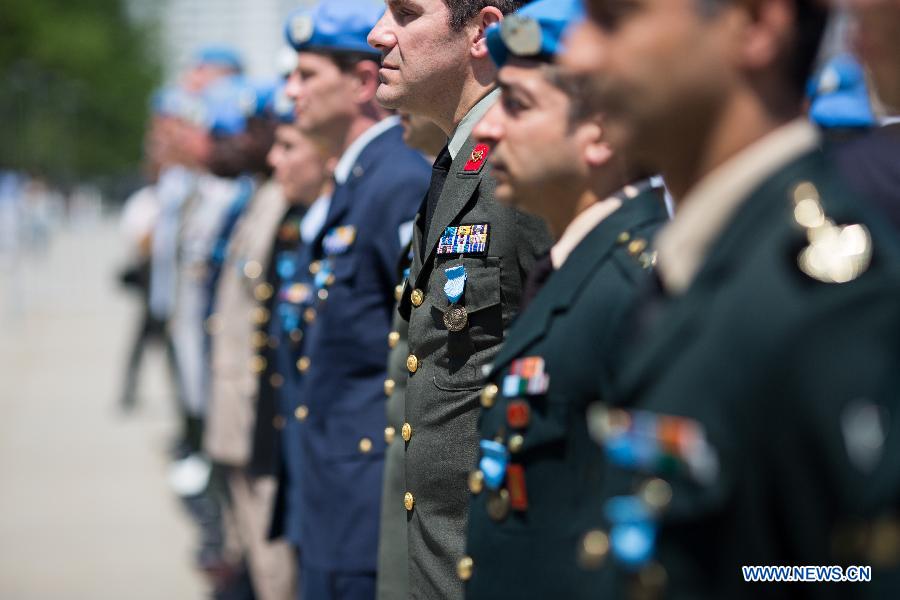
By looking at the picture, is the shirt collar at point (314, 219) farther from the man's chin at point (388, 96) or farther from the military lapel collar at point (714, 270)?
the military lapel collar at point (714, 270)

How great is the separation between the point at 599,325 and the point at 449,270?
0.93 meters

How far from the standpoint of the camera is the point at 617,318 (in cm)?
204

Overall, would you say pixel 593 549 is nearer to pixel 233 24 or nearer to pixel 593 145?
pixel 593 145

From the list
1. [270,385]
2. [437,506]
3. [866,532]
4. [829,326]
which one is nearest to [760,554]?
[866,532]

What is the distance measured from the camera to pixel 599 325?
6.72ft

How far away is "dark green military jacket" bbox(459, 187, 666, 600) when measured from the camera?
2018 mm

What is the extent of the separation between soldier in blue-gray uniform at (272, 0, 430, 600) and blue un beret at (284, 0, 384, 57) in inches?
15.0

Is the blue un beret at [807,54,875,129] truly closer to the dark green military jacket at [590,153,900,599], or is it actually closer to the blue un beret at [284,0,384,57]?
the blue un beret at [284,0,384,57]

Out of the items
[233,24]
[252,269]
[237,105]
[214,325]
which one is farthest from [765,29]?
[233,24]

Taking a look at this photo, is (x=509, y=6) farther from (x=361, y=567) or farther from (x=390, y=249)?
(x=361, y=567)

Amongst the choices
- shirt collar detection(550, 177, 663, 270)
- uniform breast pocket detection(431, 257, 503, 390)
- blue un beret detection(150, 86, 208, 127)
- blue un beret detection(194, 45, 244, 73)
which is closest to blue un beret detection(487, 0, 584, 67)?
shirt collar detection(550, 177, 663, 270)

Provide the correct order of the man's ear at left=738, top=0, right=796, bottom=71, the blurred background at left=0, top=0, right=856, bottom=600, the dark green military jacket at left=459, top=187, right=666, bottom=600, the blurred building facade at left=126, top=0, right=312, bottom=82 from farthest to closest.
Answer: the blurred building facade at left=126, top=0, right=312, bottom=82, the blurred background at left=0, top=0, right=856, bottom=600, the dark green military jacket at left=459, top=187, right=666, bottom=600, the man's ear at left=738, top=0, right=796, bottom=71

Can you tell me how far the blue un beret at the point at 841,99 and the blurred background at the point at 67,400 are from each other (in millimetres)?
4377

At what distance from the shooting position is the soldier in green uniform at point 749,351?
1.21 metres
